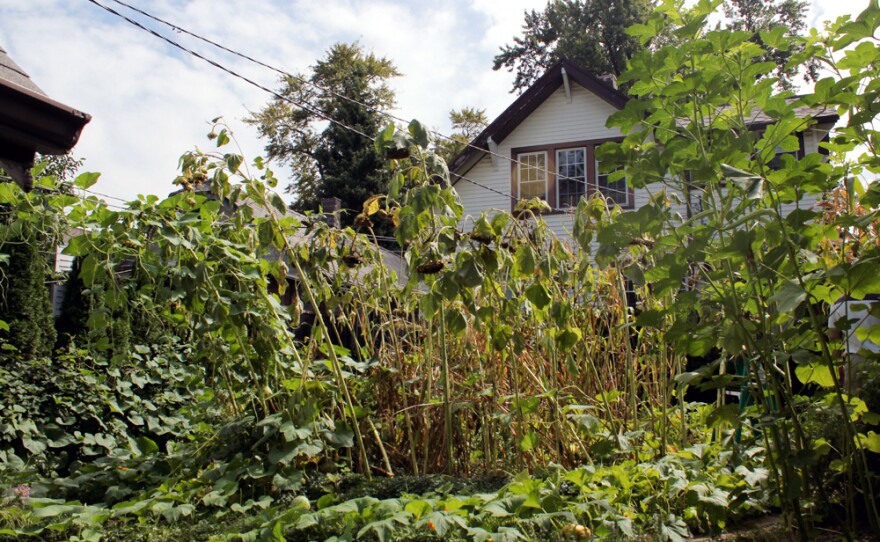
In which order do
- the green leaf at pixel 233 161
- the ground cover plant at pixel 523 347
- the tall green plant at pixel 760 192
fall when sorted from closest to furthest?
1. the tall green plant at pixel 760 192
2. the ground cover plant at pixel 523 347
3. the green leaf at pixel 233 161

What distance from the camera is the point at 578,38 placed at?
89.2 ft

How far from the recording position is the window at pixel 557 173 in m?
15.1

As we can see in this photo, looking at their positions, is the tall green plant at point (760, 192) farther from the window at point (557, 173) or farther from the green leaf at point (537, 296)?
the window at point (557, 173)

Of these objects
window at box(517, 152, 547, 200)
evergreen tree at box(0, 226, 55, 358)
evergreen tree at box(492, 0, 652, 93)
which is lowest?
evergreen tree at box(0, 226, 55, 358)

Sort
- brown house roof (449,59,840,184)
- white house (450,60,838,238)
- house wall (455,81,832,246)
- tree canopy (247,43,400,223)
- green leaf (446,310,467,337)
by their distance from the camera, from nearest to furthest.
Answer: green leaf (446,310,467,337)
brown house roof (449,59,840,184)
white house (450,60,838,238)
house wall (455,81,832,246)
tree canopy (247,43,400,223)

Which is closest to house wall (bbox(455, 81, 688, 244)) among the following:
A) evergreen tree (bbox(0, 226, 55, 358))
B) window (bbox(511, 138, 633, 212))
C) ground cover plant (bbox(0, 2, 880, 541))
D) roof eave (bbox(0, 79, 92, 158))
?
window (bbox(511, 138, 633, 212))

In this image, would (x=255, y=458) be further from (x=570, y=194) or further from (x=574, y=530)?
(x=570, y=194)

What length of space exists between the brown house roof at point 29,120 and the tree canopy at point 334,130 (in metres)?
22.1

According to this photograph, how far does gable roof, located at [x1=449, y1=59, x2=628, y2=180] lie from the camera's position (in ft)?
49.3

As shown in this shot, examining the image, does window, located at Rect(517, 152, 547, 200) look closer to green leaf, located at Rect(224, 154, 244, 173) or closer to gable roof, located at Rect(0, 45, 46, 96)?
green leaf, located at Rect(224, 154, 244, 173)

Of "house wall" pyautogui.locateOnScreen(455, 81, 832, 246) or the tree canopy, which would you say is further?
the tree canopy

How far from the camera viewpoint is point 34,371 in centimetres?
509

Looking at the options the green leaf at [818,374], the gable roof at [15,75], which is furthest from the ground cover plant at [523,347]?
the gable roof at [15,75]

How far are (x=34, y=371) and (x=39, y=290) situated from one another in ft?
10.5
